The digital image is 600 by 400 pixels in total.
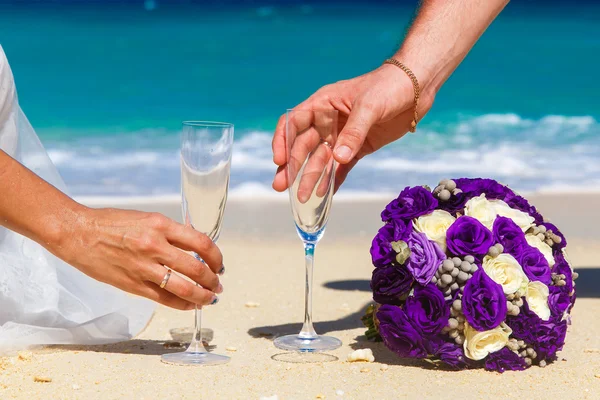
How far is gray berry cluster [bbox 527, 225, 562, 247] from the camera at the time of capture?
2.78 m

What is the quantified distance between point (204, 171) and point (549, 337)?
A: 49.7 inches

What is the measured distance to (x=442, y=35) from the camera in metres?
3.29

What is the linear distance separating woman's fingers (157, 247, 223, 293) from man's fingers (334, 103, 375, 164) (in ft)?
1.88

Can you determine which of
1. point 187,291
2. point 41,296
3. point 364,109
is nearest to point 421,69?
point 364,109

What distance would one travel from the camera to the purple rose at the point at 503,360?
258 cm

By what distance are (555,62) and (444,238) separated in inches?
559

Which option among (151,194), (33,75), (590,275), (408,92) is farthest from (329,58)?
(408,92)

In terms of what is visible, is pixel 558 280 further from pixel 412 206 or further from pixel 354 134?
pixel 354 134

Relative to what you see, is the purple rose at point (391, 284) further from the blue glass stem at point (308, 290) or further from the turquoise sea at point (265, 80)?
the turquoise sea at point (265, 80)

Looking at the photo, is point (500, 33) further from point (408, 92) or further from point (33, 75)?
point (408, 92)

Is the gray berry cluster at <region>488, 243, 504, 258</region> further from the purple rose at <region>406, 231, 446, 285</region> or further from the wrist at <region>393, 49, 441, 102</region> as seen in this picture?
the wrist at <region>393, 49, 441, 102</region>

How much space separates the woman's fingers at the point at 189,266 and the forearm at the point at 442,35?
4.21 ft

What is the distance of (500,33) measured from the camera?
16391 mm

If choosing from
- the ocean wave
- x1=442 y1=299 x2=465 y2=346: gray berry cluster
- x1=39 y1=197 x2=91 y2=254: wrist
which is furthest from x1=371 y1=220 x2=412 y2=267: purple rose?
the ocean wave
